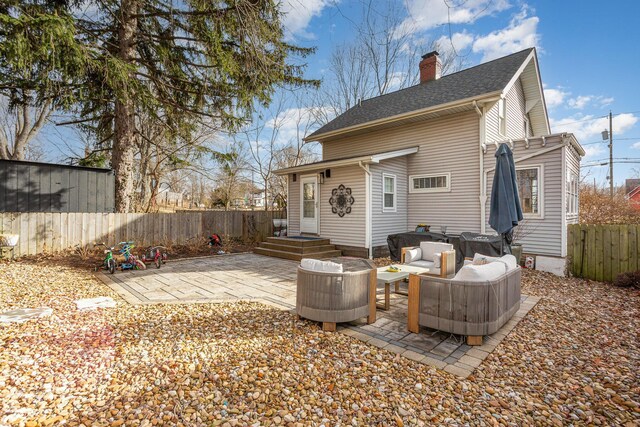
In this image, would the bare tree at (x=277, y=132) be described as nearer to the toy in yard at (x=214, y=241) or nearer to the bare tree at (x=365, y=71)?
the bare tree at (x=365, y=71)

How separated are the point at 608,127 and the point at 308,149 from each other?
19.3m

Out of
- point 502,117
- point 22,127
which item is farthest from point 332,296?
point 22,127

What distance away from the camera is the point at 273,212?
1379cm

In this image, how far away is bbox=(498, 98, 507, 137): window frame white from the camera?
32.3 ft

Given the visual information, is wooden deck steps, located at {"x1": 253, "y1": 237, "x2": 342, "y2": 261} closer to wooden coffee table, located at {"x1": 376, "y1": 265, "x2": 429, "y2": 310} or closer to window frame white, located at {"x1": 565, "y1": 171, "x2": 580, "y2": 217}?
wooden coffee table, located at {"x1": 376, "y1": 265, "x2": 429, "y2": 310}

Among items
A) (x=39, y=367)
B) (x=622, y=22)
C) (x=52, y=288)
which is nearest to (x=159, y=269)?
(x=52, y=288)

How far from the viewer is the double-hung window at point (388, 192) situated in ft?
31.5

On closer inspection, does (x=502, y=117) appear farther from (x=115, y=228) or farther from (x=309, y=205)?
(x=115, y=228)

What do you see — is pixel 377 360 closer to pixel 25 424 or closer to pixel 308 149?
pixel 25 424

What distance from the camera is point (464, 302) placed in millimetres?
3355

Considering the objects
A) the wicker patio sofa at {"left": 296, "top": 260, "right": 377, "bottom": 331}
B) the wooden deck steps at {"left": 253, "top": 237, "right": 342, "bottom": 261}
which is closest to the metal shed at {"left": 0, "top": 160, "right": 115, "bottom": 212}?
the wooden deck steps at {"left": 253, "top": 237, "right": 342, "bottom": 261}

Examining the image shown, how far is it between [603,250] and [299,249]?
740 cm

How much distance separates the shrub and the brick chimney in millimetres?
9439

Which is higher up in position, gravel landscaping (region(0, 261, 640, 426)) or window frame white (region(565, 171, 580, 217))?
window frame white (region(565, 171, 580, 217))
